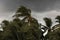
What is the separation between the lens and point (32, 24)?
1182 inches

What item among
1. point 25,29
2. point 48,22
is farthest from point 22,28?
point 48,22

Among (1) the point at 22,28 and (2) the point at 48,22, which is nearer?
(1) the point at 22,28

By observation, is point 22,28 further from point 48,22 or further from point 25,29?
point 48,22

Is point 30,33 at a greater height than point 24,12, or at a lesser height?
lesser

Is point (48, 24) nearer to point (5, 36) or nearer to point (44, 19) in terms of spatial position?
point (44, 19)

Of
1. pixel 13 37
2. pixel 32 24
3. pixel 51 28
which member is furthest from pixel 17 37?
pixel 51 28

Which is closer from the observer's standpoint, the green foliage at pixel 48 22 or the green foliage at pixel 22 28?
the green foliage at pixel 22 28

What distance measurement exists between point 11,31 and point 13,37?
2.72 ft

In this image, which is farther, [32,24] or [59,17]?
[59,17]

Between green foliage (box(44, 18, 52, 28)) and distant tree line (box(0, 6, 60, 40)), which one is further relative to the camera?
green foliage (box(44, 18, 52, 28))

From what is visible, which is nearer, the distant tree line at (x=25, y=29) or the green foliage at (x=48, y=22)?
the distant tree line at (x=25, y=29)

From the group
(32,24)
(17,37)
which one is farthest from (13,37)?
(32,24)

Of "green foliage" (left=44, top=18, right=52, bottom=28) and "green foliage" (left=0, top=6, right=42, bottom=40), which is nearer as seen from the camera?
"green foliage" (left=0, top=6, right=42, bottom=40)

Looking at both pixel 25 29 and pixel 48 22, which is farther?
pixel 48 22
